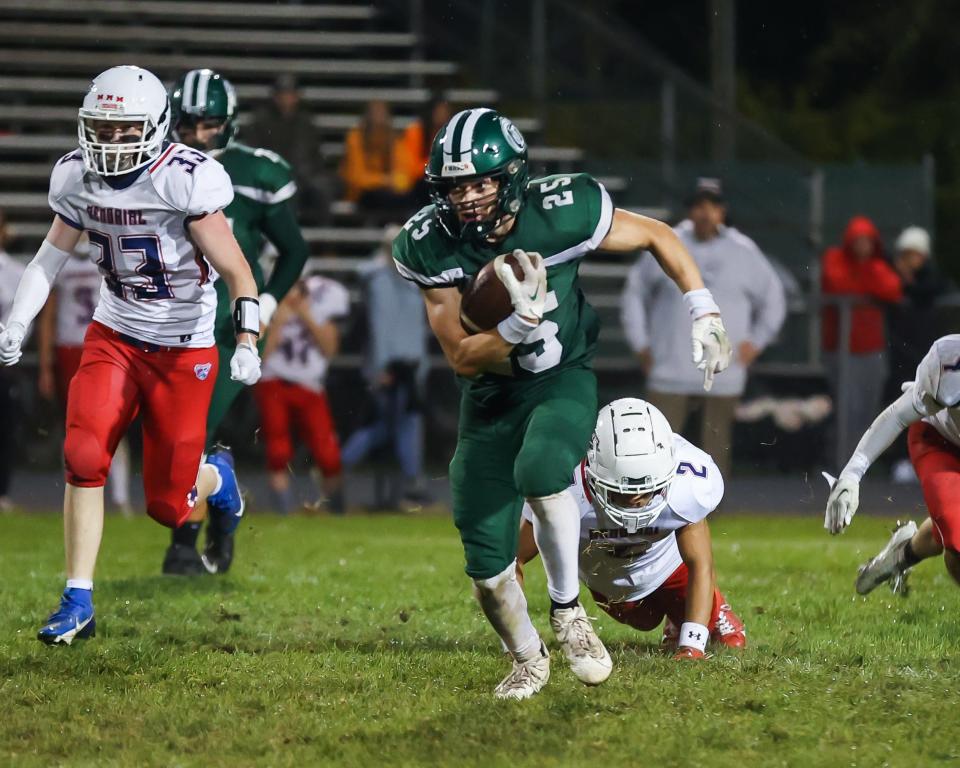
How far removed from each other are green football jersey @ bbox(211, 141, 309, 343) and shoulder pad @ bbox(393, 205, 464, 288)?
212 centimetres

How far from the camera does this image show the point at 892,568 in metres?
6.09

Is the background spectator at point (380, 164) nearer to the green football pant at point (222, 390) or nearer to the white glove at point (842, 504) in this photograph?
the green football pant at point (222, 390)

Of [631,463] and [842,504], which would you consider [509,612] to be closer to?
[631,463]

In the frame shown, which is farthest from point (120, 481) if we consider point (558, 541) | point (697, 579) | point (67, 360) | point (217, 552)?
point (558, 541)

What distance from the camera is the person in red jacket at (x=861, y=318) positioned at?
10945mm

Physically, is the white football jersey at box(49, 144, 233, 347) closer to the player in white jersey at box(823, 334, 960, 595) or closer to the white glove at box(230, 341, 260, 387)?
the white glove at box(230, 341, 260, 387)

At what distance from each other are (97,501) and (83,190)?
1042 mm

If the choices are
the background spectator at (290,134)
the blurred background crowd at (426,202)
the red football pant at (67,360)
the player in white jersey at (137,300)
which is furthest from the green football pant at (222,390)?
the background spectator at (290,134)

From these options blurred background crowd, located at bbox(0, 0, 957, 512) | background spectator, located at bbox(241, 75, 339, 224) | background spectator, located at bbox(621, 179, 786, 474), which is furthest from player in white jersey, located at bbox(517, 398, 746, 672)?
background spectator, located at bbox(241, 75, 339, 224)

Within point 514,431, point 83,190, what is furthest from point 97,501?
point 514,431

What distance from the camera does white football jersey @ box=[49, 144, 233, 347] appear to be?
5.58m

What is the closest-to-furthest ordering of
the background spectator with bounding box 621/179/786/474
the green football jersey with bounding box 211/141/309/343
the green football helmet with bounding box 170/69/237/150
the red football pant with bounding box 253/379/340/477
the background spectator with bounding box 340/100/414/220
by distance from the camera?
the green football helmet with bounding box 170/69/237/150 → the green football jersey with bounding box 211/141/309/343 → the background spectator with bounding box 621/179/786/474 → the red football pant with bounding box 253/379/340/477 → the background spectator with bounding box 340/100/414/220

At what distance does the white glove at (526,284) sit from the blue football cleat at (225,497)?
2562mm

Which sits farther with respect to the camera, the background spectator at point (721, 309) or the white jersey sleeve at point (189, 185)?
the background spectator at point (721, 309)
